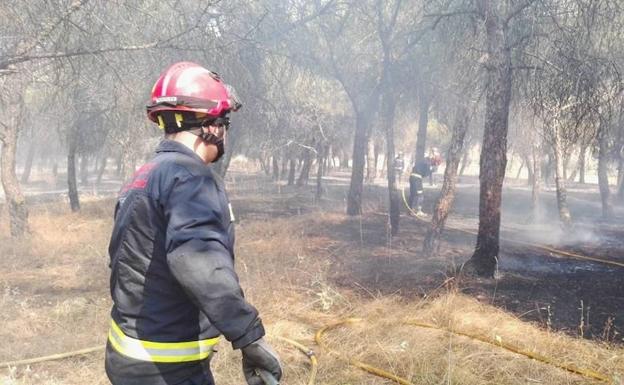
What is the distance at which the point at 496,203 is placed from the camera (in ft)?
24.1

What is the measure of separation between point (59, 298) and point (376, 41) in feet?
34.3

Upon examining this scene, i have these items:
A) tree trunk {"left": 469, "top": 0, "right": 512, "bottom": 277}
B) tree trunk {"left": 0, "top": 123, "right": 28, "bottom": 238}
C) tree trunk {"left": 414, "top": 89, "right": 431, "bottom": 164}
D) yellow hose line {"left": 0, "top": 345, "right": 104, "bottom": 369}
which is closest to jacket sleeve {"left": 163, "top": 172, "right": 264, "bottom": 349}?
yellow hose line {"left": 0, "top": 345, "right": 104, "bottom": 369}

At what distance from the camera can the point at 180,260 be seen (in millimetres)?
1664

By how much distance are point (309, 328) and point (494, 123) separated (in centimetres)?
398

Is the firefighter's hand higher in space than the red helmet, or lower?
lower

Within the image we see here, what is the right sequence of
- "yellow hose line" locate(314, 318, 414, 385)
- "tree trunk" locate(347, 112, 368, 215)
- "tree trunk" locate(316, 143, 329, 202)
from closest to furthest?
1. "yellow hose line" locate(314, 318, 414, 385)
2. "tree trunk" locate(347, 112, 368, 215)
3. "tree trunk" locate(316, 143, 329, 202)

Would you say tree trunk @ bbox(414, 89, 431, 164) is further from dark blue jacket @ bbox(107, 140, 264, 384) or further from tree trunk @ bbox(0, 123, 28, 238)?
dark blue jacket @ bbox(107, 140, 264, 384)

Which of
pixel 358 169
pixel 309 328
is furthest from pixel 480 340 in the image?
pixel 358 169

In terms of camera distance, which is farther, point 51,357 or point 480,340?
point 480,340

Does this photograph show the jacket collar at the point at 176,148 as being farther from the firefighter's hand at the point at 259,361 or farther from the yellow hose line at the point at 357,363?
the yellow hose line at the point at 357,363

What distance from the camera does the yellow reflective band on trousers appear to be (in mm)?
1854

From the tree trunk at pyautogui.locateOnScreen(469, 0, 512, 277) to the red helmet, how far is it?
5859 millimetres

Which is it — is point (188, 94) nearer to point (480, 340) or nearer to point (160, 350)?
point (160, 350)

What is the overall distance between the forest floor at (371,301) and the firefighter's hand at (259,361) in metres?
2.17
